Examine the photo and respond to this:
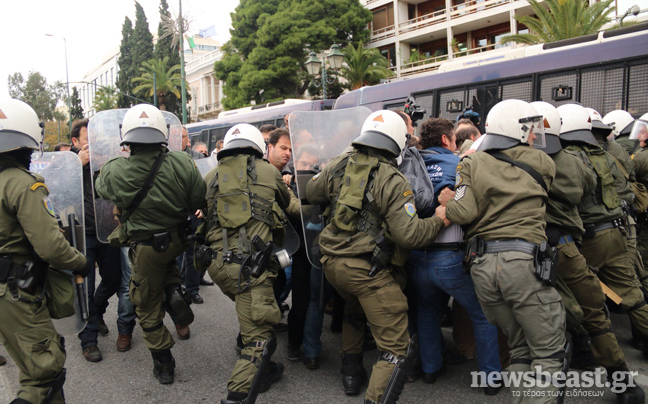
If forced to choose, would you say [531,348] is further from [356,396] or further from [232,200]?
[232,200]

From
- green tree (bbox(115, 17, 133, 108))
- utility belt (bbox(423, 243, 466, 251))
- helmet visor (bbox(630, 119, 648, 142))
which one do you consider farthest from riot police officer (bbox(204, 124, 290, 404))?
green tree (bbox(115, 17, 133, 108))

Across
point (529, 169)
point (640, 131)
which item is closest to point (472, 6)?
point (640, 131)

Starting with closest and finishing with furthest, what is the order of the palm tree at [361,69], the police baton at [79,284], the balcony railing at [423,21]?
the police baton at [79,284] < the palm tree at [361,69] < the balcony railing at [423,21]

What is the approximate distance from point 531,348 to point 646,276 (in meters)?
2.26

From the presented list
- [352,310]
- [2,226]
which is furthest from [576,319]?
[2,226]

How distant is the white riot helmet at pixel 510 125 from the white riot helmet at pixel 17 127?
9.13 feet

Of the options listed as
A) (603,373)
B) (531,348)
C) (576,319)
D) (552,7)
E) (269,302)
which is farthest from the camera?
(552,7)

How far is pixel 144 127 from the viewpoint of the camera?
3.57 meters

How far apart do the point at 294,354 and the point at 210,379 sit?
74 cm

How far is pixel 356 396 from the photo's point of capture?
3434 mm

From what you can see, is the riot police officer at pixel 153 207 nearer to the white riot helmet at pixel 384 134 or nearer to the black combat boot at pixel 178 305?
the black combat boot at pixel 178 305

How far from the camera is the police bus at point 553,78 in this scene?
6641 millimetres

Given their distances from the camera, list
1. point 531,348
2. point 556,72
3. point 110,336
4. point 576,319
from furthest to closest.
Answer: point 556,72 < point 110,336 < point 576,319 < point 531,348

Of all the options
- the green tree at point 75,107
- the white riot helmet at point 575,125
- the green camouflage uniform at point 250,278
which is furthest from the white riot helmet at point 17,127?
the green tree at point 75,107
